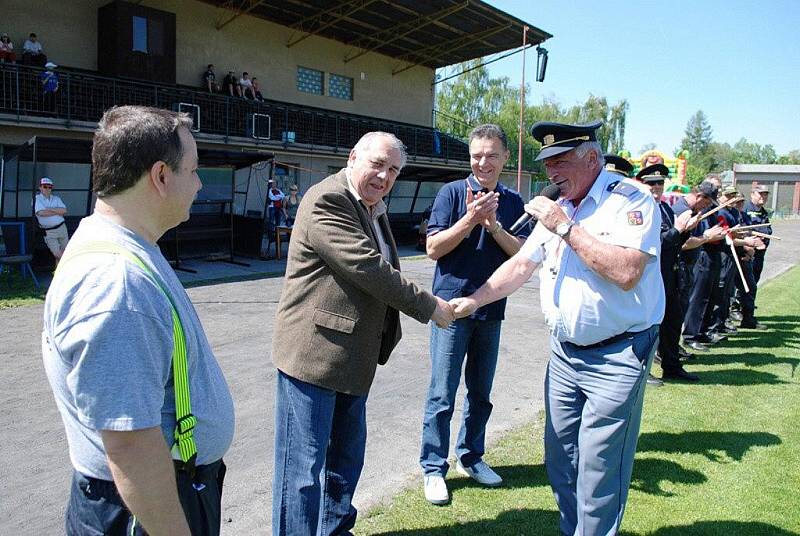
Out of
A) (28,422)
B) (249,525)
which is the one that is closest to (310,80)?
(28,422)

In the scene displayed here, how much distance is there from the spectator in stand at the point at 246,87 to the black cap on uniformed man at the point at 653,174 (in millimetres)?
16462

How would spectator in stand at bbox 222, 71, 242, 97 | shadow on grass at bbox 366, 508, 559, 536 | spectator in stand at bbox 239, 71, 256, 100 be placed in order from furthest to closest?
spectator in stand at bbox 239, 71, 256, 100 < spectator in stand at bbox 222, 71, 242, 97 < shadow on grass at bbox 366, 508, 559, 536

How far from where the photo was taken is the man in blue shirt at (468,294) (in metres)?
3.57

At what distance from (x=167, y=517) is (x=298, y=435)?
4.09 ft

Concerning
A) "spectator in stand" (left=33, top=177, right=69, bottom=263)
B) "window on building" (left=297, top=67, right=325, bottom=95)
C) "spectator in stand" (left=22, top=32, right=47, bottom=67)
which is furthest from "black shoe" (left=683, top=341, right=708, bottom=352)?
"window on building" (left=297, top=67, right=325, bottom=95)

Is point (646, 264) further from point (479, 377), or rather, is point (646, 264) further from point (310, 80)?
point (310, 80)

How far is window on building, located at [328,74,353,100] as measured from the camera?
24.4m

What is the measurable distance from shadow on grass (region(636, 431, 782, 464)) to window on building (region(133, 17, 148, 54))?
1802 centimetres

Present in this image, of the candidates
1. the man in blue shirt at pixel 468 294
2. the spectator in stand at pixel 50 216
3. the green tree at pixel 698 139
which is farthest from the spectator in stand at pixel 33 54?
the green tree at pixel 698 139

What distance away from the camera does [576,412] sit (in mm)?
2875

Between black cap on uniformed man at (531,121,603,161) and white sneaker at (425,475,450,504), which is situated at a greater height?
black cap on uniformed man at (531,121,603,161)

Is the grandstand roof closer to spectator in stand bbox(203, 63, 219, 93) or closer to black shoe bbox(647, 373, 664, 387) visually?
spectator in stand bbox(203, 63, 219, 93)

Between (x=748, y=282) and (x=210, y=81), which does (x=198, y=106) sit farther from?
(x=748, y=282)

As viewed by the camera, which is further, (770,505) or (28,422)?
(28,422)
